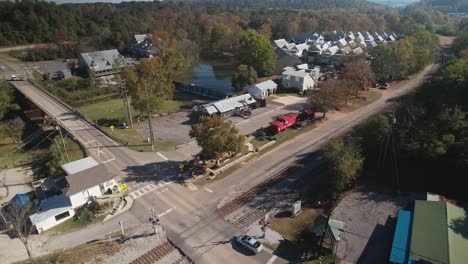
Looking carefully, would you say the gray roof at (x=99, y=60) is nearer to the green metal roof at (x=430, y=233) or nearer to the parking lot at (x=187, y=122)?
the parking lot at (x=187, y=122)

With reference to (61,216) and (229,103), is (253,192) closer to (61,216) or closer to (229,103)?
(61,216)

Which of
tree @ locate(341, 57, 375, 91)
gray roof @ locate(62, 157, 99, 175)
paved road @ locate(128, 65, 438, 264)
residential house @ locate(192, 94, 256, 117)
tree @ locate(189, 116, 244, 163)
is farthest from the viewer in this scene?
tree @ locate(341, 57, 375, 91)

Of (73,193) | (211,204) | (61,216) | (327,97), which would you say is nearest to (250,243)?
(211,204)

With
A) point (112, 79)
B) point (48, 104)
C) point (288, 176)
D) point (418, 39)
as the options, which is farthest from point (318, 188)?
point (418, 39)

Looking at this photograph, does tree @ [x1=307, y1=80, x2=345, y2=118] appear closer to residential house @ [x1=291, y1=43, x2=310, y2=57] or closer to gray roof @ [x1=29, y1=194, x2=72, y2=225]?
gray roof @ [x1=29, y1=194, x2=72, y2=225]

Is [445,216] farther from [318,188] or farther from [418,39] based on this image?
Answer: [418,39]

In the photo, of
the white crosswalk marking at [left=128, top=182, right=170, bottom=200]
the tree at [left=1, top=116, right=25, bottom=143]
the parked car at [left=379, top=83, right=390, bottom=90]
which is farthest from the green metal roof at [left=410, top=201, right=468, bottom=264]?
the tree at [left=1, top=116, right=25, bottom=143]
